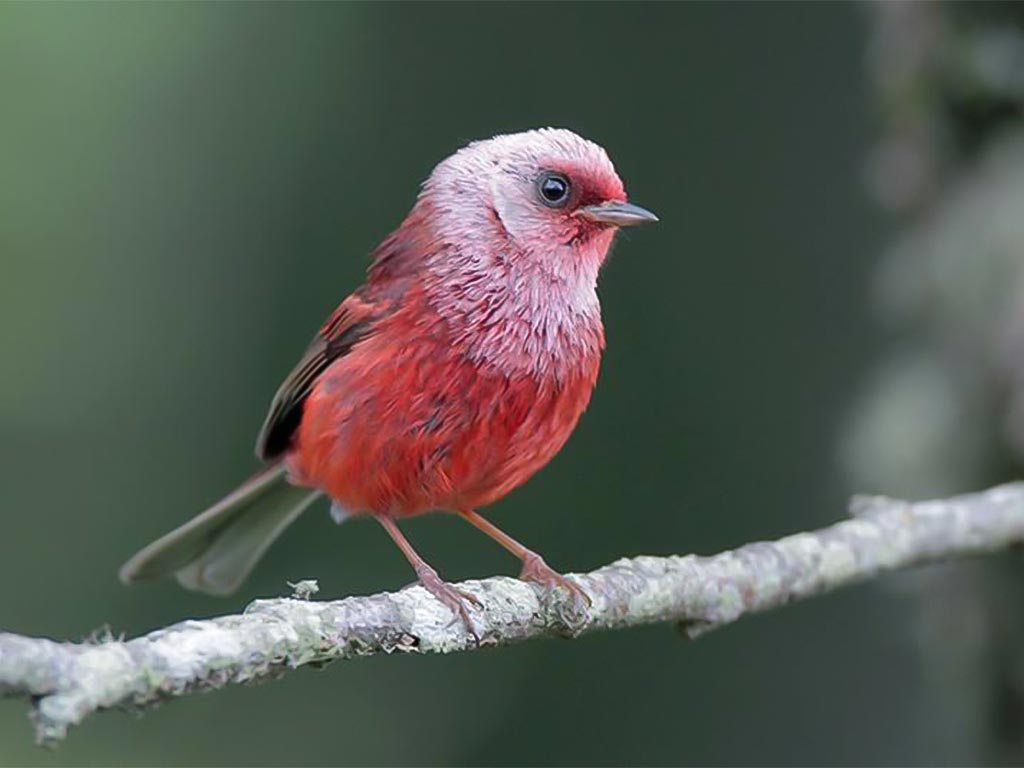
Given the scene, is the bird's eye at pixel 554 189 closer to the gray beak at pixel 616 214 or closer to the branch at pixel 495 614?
the gray beak at pixel 616 214

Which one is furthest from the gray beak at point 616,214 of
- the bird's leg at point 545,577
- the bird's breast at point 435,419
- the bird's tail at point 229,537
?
the bird's tail at point 229,537

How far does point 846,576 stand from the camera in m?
4.02

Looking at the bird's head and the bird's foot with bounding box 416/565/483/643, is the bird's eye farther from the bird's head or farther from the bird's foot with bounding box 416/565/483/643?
the bird's foot with bounding box 416/565/483/643

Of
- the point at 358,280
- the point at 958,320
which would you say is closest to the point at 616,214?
the point at 958,320

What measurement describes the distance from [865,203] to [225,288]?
287cm

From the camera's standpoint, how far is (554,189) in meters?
4.14

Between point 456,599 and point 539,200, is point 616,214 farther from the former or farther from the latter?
point 456,599

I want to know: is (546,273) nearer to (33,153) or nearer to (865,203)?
(865,203)

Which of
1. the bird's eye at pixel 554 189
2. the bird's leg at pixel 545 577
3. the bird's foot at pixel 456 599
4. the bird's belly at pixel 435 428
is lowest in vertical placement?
the bird's leg at pixel 545 577

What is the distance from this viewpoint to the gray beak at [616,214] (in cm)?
407

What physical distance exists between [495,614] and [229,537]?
5.57 ft

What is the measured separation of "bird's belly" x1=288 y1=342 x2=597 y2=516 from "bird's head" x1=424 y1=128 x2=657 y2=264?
348 mm

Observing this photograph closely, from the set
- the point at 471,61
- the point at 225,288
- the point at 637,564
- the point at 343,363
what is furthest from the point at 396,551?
the point at 637,564

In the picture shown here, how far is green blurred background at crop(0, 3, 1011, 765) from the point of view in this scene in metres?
6.71
